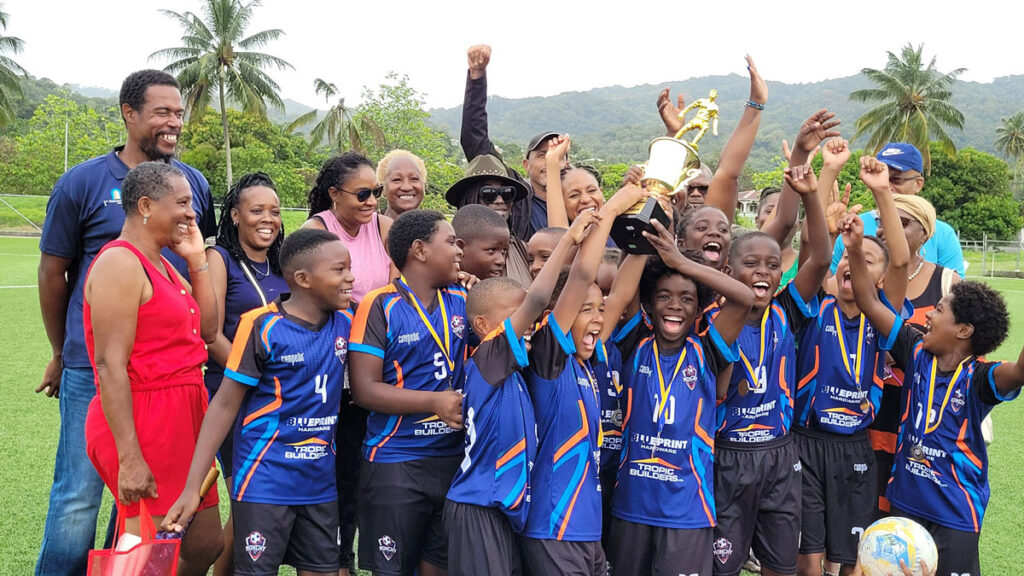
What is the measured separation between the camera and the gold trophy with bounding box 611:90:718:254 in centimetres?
343

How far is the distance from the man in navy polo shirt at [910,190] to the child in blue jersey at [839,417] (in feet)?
2.45

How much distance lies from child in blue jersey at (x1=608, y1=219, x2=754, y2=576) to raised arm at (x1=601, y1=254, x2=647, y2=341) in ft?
0.43

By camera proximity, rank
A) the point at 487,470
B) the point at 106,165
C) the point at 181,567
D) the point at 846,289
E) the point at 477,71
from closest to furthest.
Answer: the point at 487,470 < the point at 181,567 < the point at 106,165 < the point at 846,289 < the point at 477,71

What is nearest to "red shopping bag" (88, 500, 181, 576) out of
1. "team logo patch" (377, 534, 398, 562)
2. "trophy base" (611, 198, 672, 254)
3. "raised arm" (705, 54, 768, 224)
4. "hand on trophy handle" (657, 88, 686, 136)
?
"team logo patch" (377, 534, 398, 562)

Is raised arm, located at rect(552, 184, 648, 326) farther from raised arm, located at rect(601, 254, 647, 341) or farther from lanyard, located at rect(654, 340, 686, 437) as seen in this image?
lanyard, located at rect(654, 340, 686, 437)

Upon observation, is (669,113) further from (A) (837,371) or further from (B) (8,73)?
(B) (8,73)

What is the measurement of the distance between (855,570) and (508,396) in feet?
7.54

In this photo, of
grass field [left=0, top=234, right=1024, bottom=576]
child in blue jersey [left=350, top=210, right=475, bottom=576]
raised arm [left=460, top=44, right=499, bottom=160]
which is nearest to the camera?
child in blue jersey [left=350, top=210, right=475, bottom=576]

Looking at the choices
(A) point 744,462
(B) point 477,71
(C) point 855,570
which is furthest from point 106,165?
(C) point 855,570

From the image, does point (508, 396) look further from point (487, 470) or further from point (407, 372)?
point (407, 372)

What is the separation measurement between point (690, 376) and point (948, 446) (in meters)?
1.40

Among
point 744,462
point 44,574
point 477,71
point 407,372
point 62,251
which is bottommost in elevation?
point 44,574

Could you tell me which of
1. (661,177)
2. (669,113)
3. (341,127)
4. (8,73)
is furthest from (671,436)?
(8,73)

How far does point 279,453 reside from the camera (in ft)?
11.4
